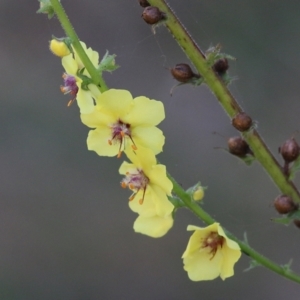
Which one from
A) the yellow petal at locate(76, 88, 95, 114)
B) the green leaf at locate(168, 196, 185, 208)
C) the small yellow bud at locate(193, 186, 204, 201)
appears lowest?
the small yellow bud at locate(193, 186, 204, 201)

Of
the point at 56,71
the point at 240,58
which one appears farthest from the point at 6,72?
the point at 240,58

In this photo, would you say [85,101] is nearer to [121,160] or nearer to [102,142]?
[102,142]

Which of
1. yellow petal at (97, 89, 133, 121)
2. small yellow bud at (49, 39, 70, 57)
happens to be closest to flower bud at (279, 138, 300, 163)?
yellow petal at (97, 89, 133, 121)

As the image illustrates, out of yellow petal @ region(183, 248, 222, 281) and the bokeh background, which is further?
the bokeh background

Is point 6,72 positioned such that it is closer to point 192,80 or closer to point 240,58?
point 240,58

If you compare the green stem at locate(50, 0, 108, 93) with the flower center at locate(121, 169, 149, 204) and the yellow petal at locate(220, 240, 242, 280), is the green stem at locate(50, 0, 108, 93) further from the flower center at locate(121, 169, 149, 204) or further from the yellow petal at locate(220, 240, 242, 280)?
the yellow petal at locate(220, 240, 242, 280)

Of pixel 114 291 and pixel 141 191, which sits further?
pixel 114 291

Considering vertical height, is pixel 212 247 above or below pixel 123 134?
below
